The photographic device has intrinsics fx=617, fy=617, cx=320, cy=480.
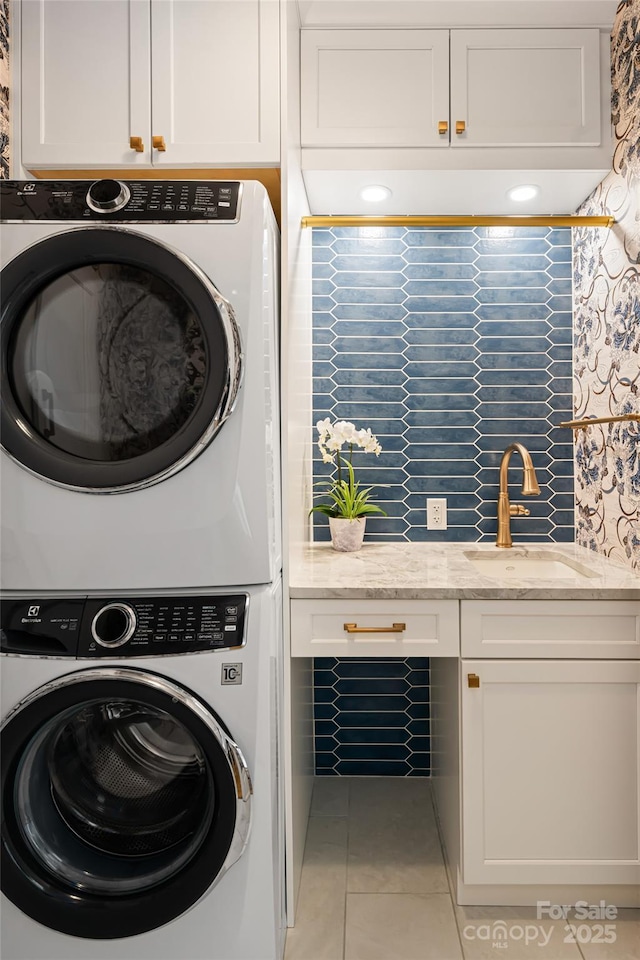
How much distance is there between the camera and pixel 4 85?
5.16 feet

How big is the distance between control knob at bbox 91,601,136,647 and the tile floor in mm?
918

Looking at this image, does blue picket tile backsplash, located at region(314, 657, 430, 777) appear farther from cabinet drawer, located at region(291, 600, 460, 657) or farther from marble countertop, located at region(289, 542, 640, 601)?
cabinet drawer, located at region(291, 600, 460, 657)

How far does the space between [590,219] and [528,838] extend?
70.7 inches

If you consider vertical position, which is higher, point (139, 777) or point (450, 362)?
point (450, 362)

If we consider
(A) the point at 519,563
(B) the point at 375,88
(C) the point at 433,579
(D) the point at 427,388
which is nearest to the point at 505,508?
(A) the point at 519,563

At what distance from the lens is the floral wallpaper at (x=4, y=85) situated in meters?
1.56

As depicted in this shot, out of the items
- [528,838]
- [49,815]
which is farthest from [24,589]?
[528,838]

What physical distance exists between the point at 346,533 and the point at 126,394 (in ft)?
3.35

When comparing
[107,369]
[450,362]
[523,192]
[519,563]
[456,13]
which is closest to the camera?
[107,369]

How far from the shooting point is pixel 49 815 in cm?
137

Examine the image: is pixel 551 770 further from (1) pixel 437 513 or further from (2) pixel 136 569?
(2) pixel 136 569

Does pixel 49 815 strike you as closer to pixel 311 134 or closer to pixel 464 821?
pixel 464 821

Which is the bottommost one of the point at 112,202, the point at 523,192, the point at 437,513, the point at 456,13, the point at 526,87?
the point at 437,513

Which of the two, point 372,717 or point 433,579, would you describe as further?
point 372,717
